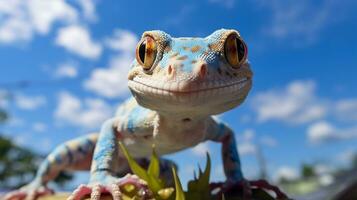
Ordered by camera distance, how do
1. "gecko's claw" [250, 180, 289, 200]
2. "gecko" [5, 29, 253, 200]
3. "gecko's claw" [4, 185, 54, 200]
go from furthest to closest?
"gecko's claw" [4, 185, 54, 200] < "gecko's claw" [250, 180, 289, 200] < "gecko" [5, 29, 253, 200]

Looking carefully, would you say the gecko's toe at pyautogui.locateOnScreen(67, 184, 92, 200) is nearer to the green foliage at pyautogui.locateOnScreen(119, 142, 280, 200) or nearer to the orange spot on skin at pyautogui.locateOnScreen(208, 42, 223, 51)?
the green foliage at pyautogui.locateOnScreen(119, 142, 280, 200)

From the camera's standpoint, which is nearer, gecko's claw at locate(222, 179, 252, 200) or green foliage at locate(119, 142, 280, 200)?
green foliage at locate(119, 142, 280, 200)

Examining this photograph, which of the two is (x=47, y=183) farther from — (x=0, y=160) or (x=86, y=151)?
(x=0, y=160)

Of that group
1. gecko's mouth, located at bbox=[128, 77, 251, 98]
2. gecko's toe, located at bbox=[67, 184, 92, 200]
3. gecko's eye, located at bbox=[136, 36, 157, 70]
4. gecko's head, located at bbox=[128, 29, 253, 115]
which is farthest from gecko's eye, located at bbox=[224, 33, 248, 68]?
gecko's toe, located at bbox=[67, 184, 92, 200]

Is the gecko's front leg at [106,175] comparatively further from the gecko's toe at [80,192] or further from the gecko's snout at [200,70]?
the gecko's snout at [200,70]

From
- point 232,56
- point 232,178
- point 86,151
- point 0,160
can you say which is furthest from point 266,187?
point 0,160

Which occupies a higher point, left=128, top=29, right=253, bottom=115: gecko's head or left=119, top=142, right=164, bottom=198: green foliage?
left=128, top=29, right=253, bottom=115: gecko's head
